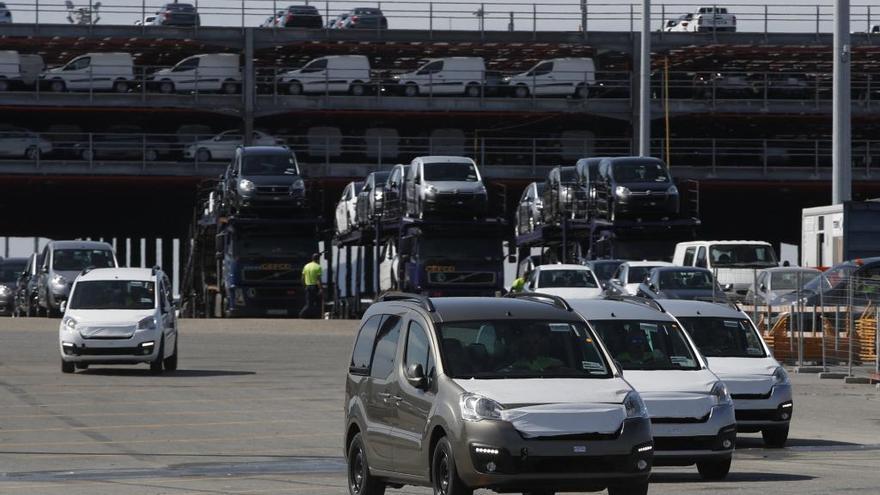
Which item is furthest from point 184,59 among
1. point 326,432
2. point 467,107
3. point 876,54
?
point 326,432

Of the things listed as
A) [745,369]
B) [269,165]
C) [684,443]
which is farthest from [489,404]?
[269,165]

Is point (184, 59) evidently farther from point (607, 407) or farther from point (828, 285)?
point (607, 407)

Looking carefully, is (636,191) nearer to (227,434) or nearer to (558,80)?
(227,434)

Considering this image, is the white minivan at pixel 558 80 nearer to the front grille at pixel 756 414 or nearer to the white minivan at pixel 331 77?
the white minivan at pixel 331 77

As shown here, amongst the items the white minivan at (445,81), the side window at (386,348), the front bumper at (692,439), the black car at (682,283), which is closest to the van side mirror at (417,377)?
the side window at (386,348)

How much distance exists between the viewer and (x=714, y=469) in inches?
565

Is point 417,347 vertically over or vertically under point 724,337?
over

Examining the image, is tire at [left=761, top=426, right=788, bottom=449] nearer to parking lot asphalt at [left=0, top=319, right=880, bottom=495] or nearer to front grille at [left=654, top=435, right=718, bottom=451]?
parking lot asphalt at [left=0, top=319, right=880, bottom=495]

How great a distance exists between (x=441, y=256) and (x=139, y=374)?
16463 mm

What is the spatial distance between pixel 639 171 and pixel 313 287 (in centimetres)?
902

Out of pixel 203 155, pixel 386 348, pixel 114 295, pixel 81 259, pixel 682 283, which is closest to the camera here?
pixel 386 348

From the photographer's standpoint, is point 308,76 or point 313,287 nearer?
point 313,287

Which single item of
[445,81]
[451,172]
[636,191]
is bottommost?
[636,191]

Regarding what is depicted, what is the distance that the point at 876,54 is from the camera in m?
73.0
